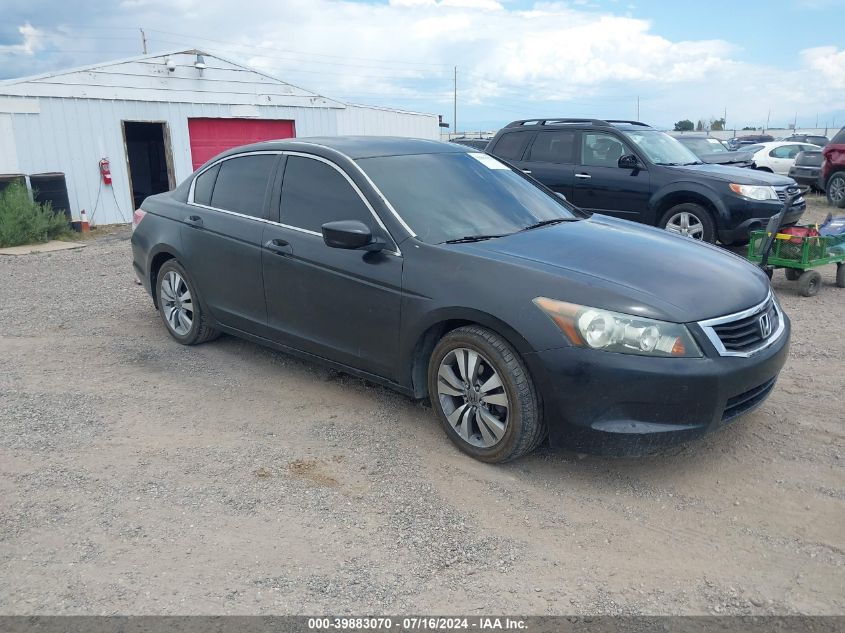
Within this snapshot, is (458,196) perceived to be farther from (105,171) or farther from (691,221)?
(105,171)

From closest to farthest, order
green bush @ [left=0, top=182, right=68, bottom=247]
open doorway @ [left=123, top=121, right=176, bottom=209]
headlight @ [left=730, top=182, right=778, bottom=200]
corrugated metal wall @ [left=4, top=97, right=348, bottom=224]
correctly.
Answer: headlight @ [left=730, top=182, right=778, bottom=200] → green bush @ [left=0, top=182, right=68, bottom=247] → corrugated metal wall @ [left=4, top=97, right=348, bottom=224] → open doorway @ [left=123, top=121, right=176, bottom=209]

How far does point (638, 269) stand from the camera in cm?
379

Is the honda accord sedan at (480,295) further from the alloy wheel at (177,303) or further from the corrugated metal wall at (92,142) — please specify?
the corrugated metal wall at (92,142)

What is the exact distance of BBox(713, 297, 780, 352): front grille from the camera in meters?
3.52

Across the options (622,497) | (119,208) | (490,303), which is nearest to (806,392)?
(622,497)

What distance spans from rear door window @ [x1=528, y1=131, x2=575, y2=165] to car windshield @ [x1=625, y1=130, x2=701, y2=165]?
792 mm

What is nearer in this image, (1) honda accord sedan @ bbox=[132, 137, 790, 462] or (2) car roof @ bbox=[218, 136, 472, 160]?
(1) honda accord sedan @ bbox=[132, 137, 790, 462]

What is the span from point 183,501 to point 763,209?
303 inches

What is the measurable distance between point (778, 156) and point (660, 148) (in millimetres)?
13296

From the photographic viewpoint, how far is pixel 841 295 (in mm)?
7820

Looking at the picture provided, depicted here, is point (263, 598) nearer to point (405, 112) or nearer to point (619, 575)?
point (619, 575)

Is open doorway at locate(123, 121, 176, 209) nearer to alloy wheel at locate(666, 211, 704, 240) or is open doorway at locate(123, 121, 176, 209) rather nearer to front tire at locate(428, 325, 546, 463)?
alloy wheel at locate(666, 211, 704, 240)

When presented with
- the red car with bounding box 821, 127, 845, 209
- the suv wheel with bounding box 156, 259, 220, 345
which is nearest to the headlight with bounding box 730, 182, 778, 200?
the suv wheel with bounding box 156, 259, 220, 345

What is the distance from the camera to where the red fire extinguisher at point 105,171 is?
14.6 metres
